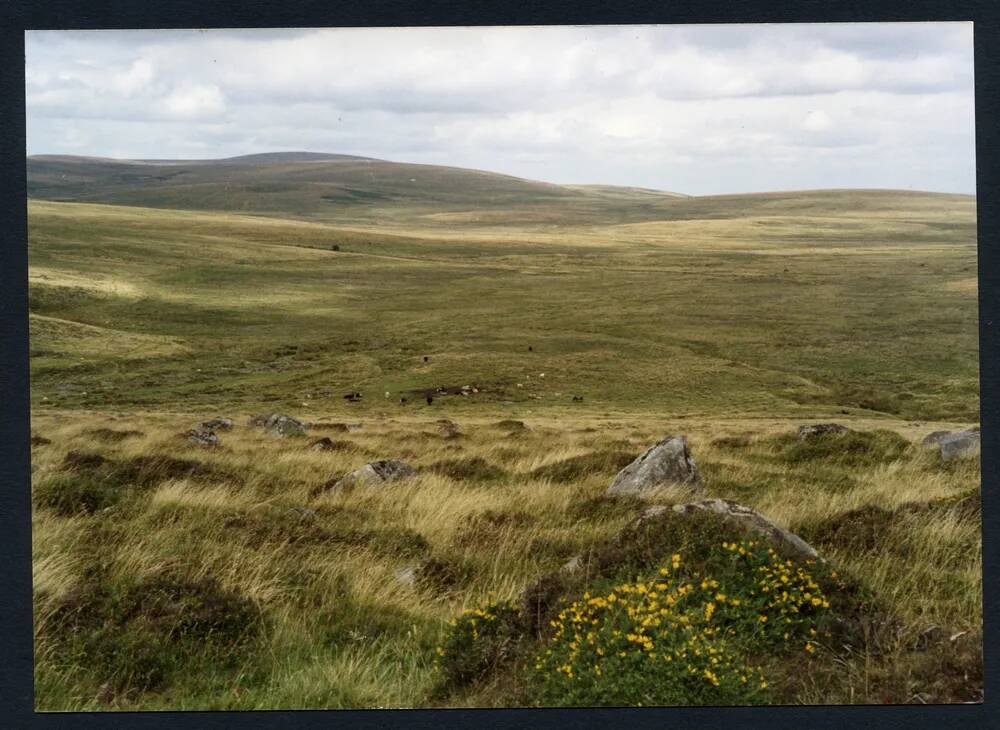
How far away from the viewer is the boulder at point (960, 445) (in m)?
11.5

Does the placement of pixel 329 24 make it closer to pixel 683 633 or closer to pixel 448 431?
pixel 683 633

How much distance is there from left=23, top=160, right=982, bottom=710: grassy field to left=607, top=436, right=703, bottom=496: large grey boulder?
428 mm

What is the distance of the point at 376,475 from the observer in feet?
34.0

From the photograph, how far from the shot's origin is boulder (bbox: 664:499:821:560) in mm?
6934

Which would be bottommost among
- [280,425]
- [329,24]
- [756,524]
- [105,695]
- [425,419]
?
[105,695]

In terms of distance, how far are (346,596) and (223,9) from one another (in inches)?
200

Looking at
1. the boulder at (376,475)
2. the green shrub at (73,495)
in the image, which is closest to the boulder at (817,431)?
the boulder at (376,475)

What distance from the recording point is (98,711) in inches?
254

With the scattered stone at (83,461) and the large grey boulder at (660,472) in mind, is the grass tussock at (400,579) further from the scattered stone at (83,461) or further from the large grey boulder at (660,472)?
the large grey boulder at (660,472)

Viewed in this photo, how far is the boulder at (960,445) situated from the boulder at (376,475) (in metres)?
7.15

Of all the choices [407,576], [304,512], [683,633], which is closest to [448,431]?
[304,512]

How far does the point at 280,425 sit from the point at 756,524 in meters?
12.7

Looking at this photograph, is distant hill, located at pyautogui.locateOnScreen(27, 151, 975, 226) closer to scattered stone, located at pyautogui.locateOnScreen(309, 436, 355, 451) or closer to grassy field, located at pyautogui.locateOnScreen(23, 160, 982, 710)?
grassy field, located at pyautogui.locateOnScreen(23, 160, 982, 710)

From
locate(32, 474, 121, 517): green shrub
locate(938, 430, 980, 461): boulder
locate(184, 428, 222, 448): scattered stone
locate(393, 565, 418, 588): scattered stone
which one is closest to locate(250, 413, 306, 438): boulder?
locate(184, 428, 222, 448): scattered stone
